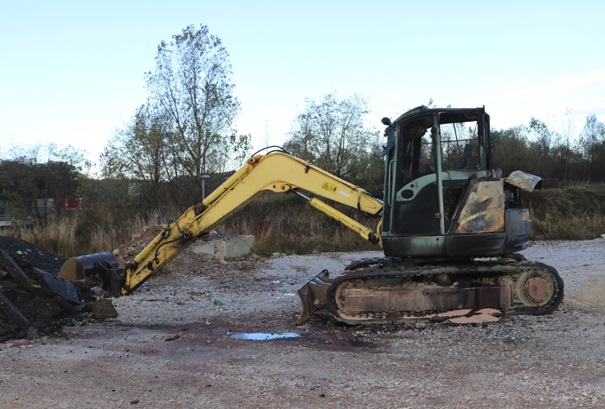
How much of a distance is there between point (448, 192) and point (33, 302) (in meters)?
5.43

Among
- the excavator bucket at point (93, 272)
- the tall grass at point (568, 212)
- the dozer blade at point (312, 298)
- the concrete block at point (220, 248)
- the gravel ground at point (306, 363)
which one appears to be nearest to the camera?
the gravel ground at point (306, 363)

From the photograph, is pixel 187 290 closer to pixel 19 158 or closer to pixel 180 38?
pixel 180 38

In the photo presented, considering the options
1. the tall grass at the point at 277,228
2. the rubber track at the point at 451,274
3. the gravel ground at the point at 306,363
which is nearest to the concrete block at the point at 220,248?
the tall grass at the point at 277,228

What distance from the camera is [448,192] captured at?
7.63m

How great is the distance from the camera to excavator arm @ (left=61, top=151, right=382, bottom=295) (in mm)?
8508

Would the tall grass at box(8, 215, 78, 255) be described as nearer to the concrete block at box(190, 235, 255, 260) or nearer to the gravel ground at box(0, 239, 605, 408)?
the concrete block at box(190, 235, 255, 260)

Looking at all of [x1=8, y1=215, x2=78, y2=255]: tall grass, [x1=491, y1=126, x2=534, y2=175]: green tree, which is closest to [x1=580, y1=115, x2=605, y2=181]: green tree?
[x1=491, y1=126, x2=534, y2=175]: green tree

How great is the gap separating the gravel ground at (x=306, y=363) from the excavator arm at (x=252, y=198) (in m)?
0.83

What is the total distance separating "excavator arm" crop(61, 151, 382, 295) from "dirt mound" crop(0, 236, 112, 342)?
0.85m

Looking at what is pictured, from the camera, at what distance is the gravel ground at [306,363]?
16.4 feet

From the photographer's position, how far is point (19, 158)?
28.6 m

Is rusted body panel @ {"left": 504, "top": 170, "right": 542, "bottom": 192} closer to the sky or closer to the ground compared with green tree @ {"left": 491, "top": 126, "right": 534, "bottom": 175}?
closer to the ground

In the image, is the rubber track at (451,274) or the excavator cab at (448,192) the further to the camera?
the rubber track at (451,274)

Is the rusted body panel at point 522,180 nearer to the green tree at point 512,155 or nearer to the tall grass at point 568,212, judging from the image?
the tall grass at point 568,212
